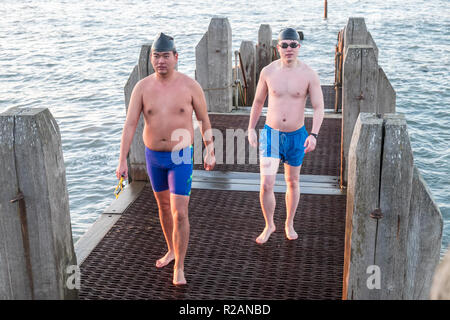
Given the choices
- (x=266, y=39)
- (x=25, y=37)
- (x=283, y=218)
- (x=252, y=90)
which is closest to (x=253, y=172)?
(x=283, y=218)

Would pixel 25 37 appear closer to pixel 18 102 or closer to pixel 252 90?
pixel 18 102

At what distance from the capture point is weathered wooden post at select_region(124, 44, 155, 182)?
262 inches

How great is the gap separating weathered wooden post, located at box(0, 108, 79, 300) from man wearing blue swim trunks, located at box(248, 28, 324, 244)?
2143 millimetres

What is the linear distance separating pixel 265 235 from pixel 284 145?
2.98ft

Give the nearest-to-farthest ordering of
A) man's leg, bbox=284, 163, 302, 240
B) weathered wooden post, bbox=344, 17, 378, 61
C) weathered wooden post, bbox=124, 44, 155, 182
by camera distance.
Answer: man's leg, bbox=284, 163, 302, 240 → weathered wooden post, bbox=124, 44, 155, 182 → weathered wooden post, bbox=344, 17, 378, 61

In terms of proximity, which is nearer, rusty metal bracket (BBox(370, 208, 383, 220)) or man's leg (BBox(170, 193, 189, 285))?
rusty metal bracket (BBox(370, 208, 383, 220))

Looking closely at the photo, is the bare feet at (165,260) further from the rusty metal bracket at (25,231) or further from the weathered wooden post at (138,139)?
the weathered wooden post at (138,139)

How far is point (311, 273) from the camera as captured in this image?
5250mm

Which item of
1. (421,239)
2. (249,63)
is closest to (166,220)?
(421,239)

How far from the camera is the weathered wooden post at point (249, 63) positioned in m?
13.3

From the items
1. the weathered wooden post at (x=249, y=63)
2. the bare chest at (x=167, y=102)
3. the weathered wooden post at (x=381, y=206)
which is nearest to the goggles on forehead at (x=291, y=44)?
the bare chest at (x=167, y=102)

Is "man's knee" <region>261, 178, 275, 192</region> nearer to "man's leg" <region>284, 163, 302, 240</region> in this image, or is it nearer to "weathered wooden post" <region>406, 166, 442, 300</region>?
"man's leg" <region>284, 163, 302, 240</region>

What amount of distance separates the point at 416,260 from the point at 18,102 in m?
18.3

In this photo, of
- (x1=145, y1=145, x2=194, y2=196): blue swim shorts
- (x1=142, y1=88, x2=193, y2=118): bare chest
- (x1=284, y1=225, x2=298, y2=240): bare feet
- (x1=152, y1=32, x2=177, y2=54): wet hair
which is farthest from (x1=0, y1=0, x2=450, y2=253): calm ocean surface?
(x1=152, y1=32, x2=177, y2=54): wet hair
